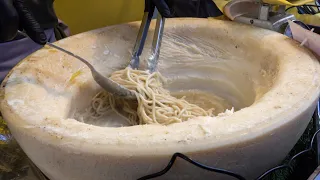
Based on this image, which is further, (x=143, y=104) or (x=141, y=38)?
(x=141, y=38)

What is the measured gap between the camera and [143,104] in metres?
0.93

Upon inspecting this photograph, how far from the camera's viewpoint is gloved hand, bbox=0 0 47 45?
2.41 ft

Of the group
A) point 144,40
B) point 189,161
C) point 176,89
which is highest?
point 189,161

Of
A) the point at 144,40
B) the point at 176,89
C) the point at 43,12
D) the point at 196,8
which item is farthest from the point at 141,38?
the point at 196,8

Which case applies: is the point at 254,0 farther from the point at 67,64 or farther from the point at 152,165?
the point at 152,165

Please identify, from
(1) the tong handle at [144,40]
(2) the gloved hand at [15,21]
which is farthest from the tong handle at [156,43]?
(2) the gloved hand at [15,21]

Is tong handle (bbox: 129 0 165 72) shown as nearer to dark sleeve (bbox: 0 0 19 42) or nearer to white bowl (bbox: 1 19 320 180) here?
white bowl (bbox: 1 19 320 180)

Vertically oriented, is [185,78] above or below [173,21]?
below

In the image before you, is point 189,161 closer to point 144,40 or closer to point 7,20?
point 7,20

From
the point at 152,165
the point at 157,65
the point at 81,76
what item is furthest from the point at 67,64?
the point at 152,165

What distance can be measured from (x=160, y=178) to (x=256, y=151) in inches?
6.3

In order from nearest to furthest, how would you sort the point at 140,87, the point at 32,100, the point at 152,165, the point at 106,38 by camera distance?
1. the point at 152,165
2. the point at 32,100
3. the point at 140,87
4. the point at 106,38

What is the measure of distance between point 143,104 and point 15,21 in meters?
0.35

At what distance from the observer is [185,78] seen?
1111 millimetres
